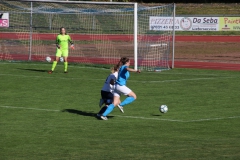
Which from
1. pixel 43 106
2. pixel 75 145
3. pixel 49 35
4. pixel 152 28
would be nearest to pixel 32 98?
pixel 43 106

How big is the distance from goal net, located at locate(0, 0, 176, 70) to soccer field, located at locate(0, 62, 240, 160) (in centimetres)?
576

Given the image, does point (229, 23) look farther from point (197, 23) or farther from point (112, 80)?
point (112, 80)

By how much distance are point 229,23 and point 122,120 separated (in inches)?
1475

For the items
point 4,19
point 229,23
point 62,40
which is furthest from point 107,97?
point 229,23

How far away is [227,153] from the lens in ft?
45.1

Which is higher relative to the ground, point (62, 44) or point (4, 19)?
point (4, 19)

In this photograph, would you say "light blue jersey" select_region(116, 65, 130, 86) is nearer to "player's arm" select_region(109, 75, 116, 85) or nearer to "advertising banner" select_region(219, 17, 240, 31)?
"player's arm" select_region(109, 75, 116, 85)

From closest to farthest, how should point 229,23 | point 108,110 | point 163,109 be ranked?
point 108,110 → point 163,109 → point 229,23

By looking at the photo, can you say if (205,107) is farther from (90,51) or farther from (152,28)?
(90,51)

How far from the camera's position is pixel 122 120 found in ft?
60.2

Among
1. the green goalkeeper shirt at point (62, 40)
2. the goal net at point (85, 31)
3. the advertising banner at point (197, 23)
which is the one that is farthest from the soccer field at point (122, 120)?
the advertising banner at point (197, 23)

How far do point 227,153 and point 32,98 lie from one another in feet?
34.5

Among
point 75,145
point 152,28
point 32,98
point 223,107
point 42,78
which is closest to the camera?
point 75,145

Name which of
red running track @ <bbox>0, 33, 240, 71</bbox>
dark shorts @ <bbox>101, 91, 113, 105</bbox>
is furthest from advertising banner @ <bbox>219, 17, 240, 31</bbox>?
dark shorts @ <bbox>101, 91, 113, 105</bbox>
